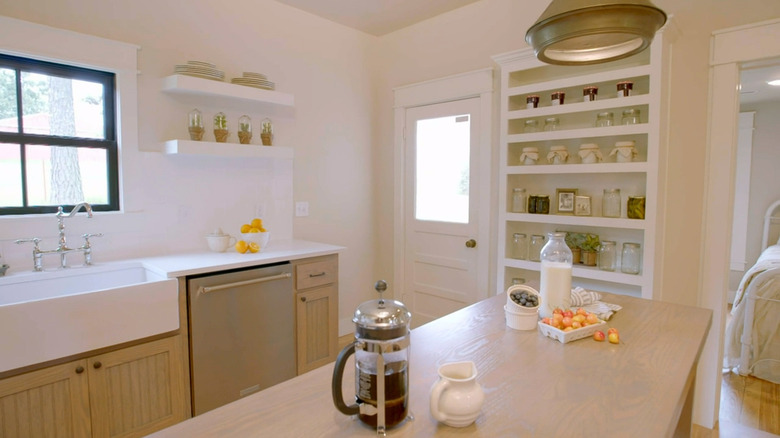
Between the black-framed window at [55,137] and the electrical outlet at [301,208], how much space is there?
1260mm

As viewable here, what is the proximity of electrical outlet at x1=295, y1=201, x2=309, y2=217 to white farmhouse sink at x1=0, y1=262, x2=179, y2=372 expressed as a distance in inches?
50.5

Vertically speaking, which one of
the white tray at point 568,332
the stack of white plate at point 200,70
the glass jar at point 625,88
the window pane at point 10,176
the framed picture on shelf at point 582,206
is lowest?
the white tray at point 568,332

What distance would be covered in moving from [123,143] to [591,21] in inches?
100

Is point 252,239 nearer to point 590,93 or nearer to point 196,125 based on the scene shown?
point 196,125

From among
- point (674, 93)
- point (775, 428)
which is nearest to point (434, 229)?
point (674, 93)

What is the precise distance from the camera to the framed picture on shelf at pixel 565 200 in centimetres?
270

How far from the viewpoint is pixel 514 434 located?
0.87 metres

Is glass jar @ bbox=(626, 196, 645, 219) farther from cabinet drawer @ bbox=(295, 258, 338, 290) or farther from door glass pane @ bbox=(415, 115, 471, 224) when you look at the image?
cabinet drawer @ bbox=(295, 258, 338, 290)

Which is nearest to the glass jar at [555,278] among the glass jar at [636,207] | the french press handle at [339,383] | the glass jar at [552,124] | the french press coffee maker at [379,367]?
the french press coffee maker at [379,367]

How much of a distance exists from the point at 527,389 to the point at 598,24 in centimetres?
97

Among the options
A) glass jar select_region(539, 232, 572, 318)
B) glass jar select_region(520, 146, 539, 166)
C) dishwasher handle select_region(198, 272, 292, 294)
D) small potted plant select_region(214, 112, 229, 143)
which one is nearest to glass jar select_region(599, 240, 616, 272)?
glass jar select_region(520, 146, 539, 166)

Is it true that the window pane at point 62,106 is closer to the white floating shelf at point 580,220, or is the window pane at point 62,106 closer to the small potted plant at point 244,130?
the small potted plant at point 244,130

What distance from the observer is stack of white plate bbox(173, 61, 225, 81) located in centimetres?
257

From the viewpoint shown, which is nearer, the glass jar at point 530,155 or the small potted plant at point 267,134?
the glass jar at point 530,155
